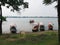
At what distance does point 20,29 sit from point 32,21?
1485mm

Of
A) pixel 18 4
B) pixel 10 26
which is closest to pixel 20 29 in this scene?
pixel 10 26

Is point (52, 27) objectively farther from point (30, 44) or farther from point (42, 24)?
point (30, 44)

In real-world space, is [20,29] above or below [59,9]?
below

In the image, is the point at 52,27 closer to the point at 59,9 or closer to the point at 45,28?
the point at 45,28

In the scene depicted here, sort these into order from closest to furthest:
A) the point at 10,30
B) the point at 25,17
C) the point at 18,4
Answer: the point at 18,4, the point at 10,30, the point at 25,17

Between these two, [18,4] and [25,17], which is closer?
[18,4]

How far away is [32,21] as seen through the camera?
68.1 feet

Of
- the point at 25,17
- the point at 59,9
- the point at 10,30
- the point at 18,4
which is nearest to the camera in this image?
the point at 59,9

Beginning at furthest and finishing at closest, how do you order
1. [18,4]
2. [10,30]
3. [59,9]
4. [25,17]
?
[25,17] < [10,30] < [18,4] < [59,9]

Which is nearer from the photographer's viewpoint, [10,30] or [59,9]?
[59,9]

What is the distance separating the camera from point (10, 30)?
62.6ft

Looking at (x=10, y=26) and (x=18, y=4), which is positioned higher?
(x=18, y=4)

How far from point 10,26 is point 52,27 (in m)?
3.21

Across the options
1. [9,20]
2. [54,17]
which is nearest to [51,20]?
[54,17]
